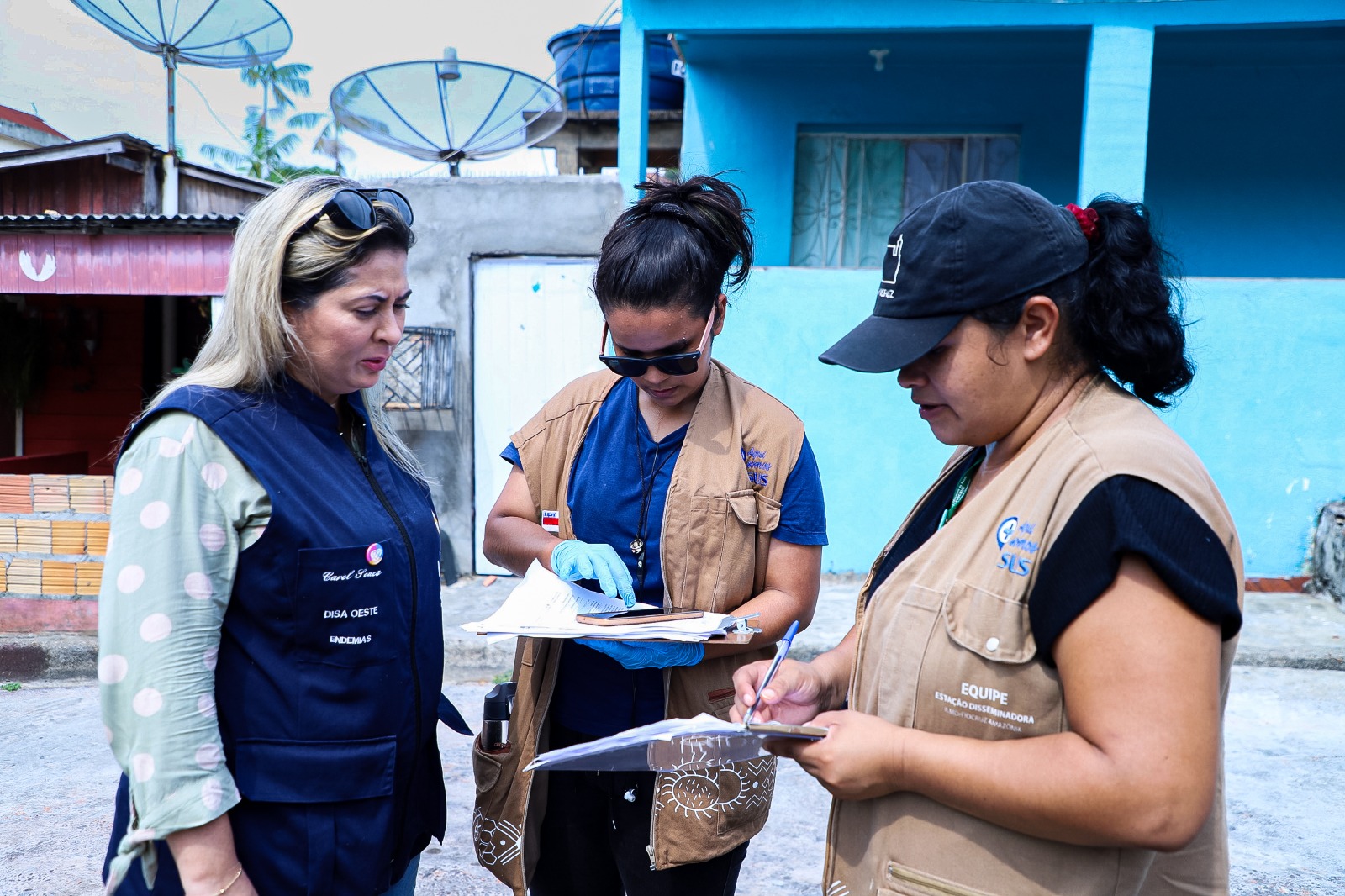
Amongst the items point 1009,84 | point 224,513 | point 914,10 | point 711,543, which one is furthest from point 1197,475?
point 1009,84

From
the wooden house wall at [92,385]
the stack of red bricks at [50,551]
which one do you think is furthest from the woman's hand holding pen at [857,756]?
the wooden house wall at [92,385]

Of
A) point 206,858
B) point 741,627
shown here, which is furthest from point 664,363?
point 206,858

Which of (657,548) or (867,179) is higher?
(867,179)

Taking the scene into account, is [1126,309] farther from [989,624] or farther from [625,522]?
[625,522]

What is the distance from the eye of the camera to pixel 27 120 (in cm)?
1931

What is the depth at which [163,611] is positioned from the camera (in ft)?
4.59

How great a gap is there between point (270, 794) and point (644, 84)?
654 cm

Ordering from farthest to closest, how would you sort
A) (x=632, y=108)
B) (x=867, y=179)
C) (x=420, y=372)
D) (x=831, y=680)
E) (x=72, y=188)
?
(x=72, y=188), (x=867, y=179), (x=420, y=372), (x=632, y=108), (x=831, y=680)

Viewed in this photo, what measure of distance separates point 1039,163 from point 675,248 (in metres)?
7.03

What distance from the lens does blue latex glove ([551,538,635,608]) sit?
6.48 ft

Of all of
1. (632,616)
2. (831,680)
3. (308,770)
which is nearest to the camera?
Result: (308,770)

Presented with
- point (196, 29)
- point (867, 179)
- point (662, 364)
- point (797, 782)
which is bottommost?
point (797, 782)

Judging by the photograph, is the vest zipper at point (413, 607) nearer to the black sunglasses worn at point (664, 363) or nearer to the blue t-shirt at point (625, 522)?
the blue t-shirt at point (625, 522)

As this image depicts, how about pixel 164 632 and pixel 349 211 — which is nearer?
pixel 164 632
